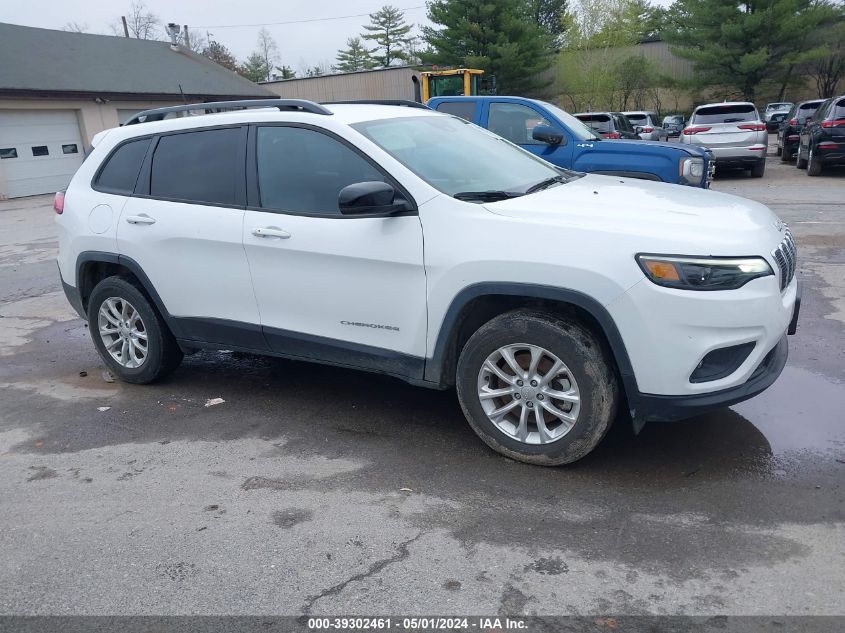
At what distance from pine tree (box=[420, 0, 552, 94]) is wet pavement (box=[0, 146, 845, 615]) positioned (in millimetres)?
38077

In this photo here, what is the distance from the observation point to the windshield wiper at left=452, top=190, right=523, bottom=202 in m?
3.87

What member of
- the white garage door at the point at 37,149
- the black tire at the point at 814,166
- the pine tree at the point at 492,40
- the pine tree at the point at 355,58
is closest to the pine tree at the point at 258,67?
the pine tree at the point at 355,58

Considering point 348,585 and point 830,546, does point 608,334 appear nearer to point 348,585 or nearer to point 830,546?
point 830,546

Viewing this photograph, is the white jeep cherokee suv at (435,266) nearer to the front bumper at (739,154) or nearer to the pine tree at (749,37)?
the front bumper at (739,154)

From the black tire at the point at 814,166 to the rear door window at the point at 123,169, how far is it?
1560 cm

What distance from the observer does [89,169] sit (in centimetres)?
525

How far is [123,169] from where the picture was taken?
16.7ft

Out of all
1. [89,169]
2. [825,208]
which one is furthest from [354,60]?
[89,169]

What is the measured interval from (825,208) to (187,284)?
11.0m

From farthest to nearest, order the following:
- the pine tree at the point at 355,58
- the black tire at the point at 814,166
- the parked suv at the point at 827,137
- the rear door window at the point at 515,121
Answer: the pine tree at the point at 355,58
the black tire at the point at 814,166
the parked suv at the point at 827,137
the rear door window at the point at 515,121

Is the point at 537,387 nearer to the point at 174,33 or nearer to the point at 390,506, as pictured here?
the point at 390,506

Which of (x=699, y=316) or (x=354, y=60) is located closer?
(x=699, y=316)

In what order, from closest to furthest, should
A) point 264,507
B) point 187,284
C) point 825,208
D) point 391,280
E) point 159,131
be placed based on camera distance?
point 264,507 < point 391,280 < point 187,284 < point 159,131 < point 825,208

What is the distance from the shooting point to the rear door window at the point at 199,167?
4523 millimetres
